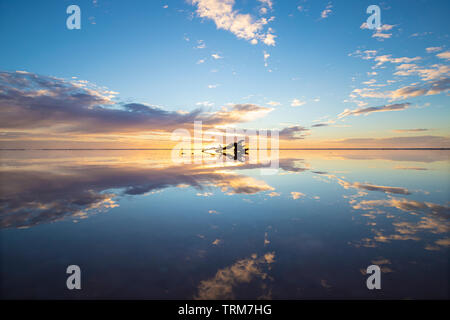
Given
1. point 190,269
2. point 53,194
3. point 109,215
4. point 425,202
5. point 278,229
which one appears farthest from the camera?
point 53,194

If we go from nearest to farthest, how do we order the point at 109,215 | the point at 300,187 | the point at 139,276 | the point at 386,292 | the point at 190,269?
the point at 386,292 < the point at 139,276 < the point at 190,269 < the point at 109,215 < the point at 300,187

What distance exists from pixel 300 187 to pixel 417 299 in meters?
10.4

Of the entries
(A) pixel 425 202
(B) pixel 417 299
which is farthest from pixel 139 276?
(A) pixel 425 202

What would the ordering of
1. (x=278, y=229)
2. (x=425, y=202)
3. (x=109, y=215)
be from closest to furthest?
(x=278, y=229)
(x=109, y=215)
(x=425, y=202)

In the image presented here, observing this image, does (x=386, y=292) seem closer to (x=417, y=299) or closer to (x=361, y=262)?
(x=417, y=299)

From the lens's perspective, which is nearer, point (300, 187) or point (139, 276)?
point (139, 276)

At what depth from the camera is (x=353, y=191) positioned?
12695mm

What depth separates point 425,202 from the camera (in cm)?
1041

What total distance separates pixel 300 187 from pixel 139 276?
12.2m
